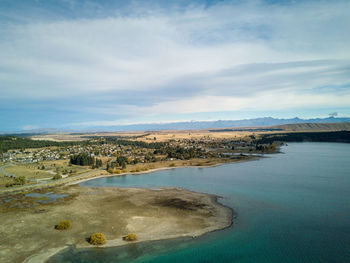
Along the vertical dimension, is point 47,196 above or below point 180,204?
below

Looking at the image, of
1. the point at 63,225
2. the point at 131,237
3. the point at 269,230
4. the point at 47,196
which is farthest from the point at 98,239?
the point at 47,196

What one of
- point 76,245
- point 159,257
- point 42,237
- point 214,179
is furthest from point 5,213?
point 214,179

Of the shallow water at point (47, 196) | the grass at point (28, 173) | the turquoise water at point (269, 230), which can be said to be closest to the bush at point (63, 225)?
the turquoise water at point (269, 230)

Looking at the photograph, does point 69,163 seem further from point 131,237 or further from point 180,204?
point 131,237

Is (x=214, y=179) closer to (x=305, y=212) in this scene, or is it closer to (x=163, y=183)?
(x=163, y=183)

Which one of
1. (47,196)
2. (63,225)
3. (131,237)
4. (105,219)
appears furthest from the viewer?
(47,196)

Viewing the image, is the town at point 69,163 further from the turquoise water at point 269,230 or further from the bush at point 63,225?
the bush at point 63,225

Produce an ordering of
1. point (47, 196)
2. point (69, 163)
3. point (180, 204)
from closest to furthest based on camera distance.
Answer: point (180, 204), point (47, 196), point (69, 163)

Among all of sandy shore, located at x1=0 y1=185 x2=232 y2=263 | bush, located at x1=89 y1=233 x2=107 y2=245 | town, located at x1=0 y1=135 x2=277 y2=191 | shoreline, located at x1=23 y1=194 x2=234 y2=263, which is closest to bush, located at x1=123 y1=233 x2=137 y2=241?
shoreline, located at x1=23 y1=194 x2=234 y2=263
